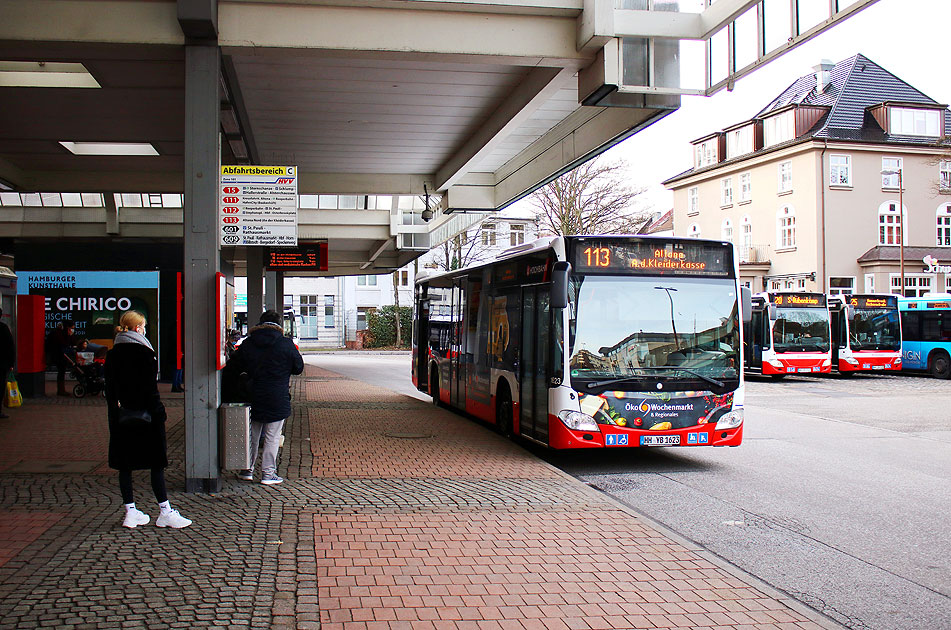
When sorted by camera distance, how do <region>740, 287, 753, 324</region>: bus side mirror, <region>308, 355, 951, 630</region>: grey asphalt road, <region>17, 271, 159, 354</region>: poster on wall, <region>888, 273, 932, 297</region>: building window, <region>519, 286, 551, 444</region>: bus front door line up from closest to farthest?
1. <region>308, 355, 951, 630</region>: grey asphalt road
2. <region>519, 286, 551, 444</region>: bus front door
3. <region>740, 287, 753, 324</region>: bus side mirror
4. <region>17, 271, 159, 354</region>: poster on wall
5. <region>888, 273, 932, 297</region>: building window

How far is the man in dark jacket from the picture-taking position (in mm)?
9016

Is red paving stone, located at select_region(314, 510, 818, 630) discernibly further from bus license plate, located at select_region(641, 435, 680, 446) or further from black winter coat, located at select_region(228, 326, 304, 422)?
bus license plate, located at select_region(641, 435, 680, 446)

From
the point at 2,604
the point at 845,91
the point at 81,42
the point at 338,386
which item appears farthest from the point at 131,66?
the point at 845,91

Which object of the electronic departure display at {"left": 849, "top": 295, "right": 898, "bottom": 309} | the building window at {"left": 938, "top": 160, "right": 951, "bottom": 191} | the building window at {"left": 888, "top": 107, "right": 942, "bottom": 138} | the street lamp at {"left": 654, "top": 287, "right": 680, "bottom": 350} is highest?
the building window at {"left": 888, "top": 107, "right": 942, "bottom": 138}

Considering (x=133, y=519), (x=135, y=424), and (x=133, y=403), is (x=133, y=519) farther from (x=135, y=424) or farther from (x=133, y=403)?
(x=133, y=403)

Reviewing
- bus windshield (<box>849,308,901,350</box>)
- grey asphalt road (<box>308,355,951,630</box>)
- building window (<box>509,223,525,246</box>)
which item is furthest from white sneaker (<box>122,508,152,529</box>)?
building window (<box>509,223,525,246</box>)

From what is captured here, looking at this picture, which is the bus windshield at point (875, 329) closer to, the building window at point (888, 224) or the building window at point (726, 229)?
the building window at point (888, 224)

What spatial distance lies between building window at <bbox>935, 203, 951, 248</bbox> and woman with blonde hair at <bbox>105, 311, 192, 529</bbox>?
53.3 metres

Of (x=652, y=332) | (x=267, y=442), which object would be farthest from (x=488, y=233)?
(x=267, y=442)

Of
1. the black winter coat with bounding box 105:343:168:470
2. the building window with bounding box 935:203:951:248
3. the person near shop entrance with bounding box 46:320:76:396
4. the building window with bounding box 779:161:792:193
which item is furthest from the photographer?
the building window with bounding box 779:161:792:193

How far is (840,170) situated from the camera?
5025cm

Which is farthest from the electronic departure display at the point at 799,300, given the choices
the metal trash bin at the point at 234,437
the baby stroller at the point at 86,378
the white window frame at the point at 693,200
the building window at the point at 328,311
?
the building window at the point at 328,311

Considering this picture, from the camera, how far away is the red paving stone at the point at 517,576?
504cm

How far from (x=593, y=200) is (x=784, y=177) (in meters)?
17.9
